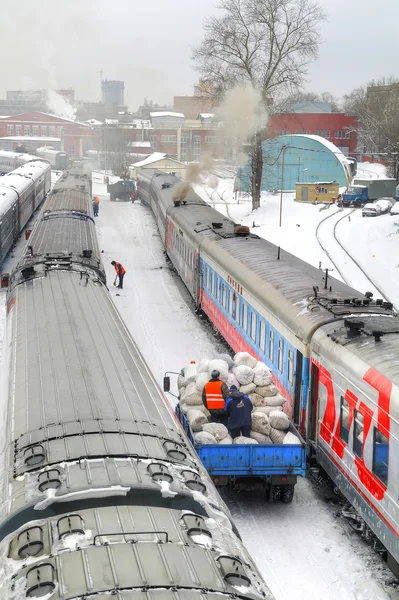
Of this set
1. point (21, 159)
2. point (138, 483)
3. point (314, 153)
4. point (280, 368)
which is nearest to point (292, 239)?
point (314, 153)

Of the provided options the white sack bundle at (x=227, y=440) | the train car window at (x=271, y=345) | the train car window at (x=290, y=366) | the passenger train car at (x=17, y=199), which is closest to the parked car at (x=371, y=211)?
the passenger train car at (x=17, y=199)

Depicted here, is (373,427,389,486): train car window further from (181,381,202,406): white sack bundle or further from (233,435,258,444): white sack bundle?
(181,381,202,406): white sack bundle

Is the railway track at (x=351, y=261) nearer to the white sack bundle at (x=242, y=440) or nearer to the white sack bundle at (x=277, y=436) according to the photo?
the white sack bundle at (x=277, y=436)

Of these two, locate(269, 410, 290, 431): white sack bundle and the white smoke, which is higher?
the white smoke

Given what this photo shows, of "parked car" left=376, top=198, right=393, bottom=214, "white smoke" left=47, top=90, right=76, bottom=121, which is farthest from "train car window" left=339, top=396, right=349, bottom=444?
"white smoke" left=47, top=90, right=76, bottom=121

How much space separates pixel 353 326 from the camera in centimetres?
1095

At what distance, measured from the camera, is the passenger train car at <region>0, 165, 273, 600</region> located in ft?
16.2

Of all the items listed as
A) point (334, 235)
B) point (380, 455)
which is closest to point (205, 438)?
point (380, 455)

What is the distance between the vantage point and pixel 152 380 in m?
9.60

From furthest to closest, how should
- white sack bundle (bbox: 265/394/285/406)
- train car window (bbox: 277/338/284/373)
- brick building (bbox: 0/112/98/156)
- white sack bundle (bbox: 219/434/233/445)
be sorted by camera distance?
1. brick building (bbox: 0/112/98/156)
2. train car window (bbox: 277/338/284/373)
3. white sack bundle (bbox: 265/394/285/406)
4. white sack bundle (bbox: 219/434/233/445)

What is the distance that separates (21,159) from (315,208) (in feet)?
102

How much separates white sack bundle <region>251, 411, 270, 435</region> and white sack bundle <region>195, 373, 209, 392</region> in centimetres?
111

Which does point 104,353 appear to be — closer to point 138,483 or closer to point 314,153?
point 138,483

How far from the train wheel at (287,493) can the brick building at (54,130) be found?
100892 millimetres
